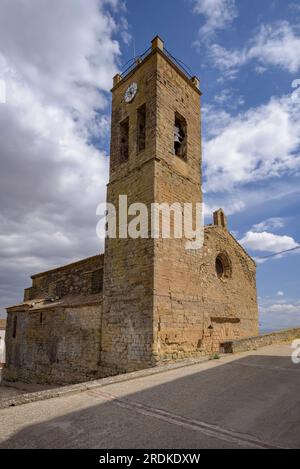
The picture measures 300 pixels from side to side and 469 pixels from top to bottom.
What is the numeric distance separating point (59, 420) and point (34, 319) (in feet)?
41.6

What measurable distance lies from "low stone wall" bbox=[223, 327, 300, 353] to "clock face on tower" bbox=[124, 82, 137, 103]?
968 cm

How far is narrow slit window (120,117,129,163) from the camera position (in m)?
12.9

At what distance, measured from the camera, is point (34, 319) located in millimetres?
15844

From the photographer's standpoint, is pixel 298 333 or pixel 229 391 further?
pixel 298 333

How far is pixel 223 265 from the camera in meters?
14.6

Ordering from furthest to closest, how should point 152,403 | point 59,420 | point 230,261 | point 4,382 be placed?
point 4,382 → point 230,261 → point 152,403 → point 59,420

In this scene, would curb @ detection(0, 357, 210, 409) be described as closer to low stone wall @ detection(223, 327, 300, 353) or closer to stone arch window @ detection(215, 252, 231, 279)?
low stone wall @ detection(223, 327, 300, 353)

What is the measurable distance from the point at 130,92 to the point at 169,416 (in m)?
11.8

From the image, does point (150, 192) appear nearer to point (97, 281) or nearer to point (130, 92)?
point (130, 92)

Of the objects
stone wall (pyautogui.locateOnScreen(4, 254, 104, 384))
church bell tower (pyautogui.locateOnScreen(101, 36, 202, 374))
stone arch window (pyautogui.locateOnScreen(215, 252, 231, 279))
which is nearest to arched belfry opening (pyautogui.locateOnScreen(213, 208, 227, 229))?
stone arch window (pyautogui.locateOnScreen(215, 252, 231, 279))

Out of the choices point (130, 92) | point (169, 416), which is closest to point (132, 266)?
point (169, 416)

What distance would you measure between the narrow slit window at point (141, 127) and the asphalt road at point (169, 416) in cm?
839

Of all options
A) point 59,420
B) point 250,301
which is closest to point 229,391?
point 59,420
